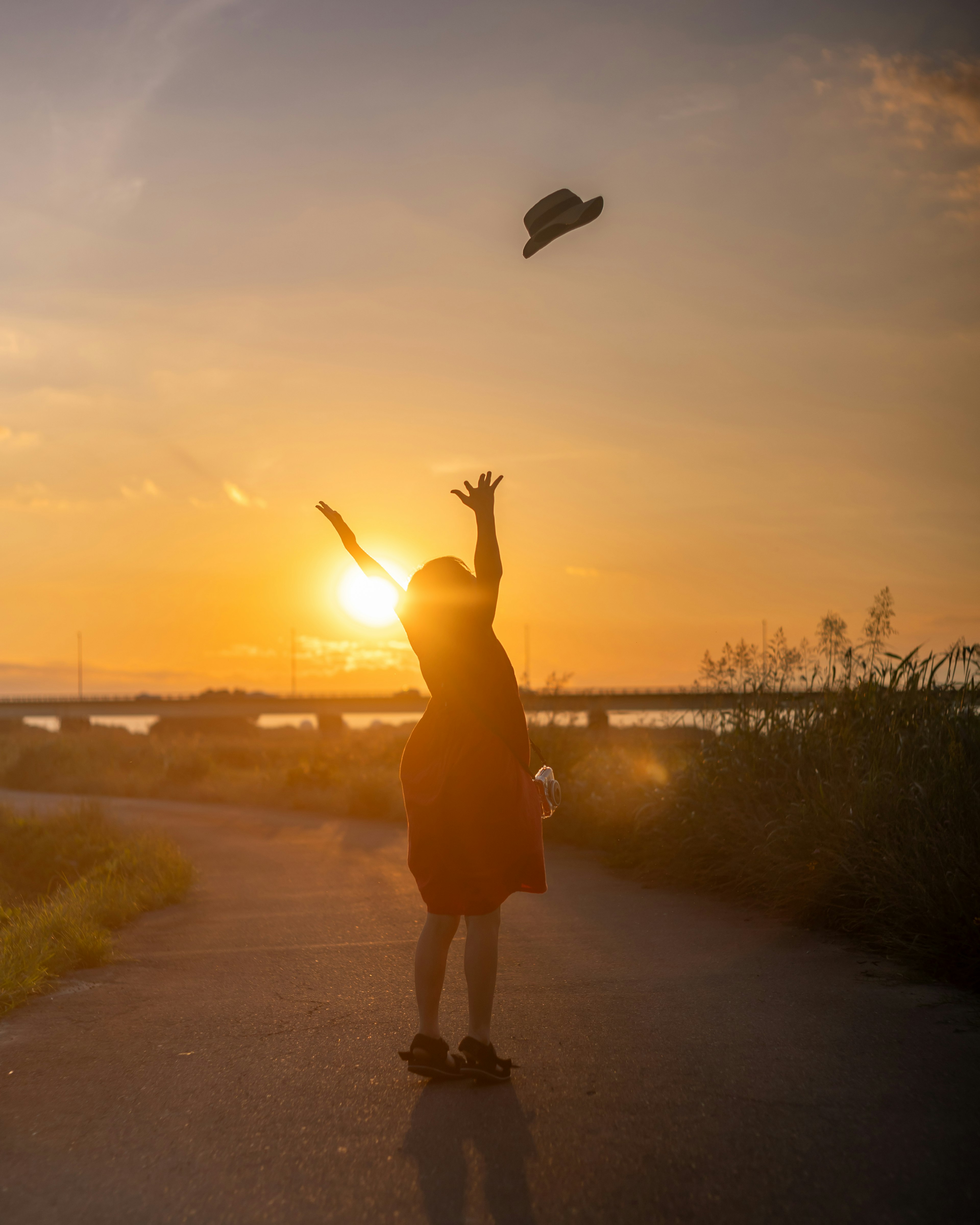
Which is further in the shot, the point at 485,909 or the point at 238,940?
the point at 238,940

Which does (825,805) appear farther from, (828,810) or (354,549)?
(354,549)

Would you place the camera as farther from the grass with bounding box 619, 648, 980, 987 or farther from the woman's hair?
the grass with bounding box 619, 648, 980, 987

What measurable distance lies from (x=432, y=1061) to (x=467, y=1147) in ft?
2.06

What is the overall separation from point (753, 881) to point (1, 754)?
104 feet

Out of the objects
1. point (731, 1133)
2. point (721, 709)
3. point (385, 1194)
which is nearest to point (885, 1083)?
point (731, 1133)

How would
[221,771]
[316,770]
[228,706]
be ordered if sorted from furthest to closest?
1. [228,706]
2. [221,771]
3. [316,770]

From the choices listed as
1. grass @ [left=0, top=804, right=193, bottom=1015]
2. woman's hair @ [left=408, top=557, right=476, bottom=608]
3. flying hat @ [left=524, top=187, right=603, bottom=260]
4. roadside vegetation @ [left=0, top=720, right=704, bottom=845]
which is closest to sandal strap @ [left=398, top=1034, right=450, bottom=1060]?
woman's hair @ [left=408, top=557, right=476, bottom=608]

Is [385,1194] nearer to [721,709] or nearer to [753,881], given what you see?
[753,881]

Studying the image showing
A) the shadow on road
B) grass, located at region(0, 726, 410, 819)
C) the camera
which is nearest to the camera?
the shadow on road

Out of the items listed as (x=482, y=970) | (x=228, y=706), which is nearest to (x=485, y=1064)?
(x=482, y=970)

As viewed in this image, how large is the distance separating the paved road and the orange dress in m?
0.77

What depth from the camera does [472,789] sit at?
397cm

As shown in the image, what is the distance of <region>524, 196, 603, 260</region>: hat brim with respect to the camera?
16.1ft

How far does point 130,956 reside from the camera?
21.4 ft
